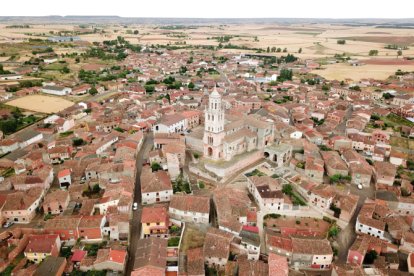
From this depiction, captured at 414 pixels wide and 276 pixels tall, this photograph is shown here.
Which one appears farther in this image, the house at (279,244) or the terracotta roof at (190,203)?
the terracotta roof at (190,203)

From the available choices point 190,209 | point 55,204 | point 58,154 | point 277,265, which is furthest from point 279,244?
point 58,154

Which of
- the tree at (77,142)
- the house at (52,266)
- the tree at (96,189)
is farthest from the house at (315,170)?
the tree at (77,142)

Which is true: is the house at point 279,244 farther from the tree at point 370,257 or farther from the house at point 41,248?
the house at point 41,248

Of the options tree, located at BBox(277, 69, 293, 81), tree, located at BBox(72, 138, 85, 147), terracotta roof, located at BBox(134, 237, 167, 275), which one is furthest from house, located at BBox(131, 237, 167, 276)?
tree, located at BBox(277, 69, 293, 81)

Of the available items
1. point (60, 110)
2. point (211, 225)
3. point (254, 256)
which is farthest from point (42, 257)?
point (60, 110)

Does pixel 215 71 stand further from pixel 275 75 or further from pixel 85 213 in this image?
pixel 85 213

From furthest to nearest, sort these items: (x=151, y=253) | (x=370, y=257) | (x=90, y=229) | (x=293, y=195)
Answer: (x=293, y=195) → (x=90, y=229) → (x=370, y=257) → (x=151, y=253)

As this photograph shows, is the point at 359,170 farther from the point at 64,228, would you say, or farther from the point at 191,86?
the point at 191,86
